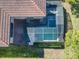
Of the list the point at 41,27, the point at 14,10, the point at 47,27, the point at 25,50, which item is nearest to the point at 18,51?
the point at 25,50

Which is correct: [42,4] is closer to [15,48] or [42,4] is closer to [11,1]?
[11,1]

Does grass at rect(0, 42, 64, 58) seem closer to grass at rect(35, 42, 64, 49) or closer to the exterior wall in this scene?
grass at rect(35, 42, 64, 49)

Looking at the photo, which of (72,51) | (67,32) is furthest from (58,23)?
(72,51)

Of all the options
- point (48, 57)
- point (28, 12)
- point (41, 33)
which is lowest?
point (48, 57)

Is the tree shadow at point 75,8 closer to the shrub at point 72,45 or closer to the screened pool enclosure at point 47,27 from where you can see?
the screened pool enclosure at point 47,27

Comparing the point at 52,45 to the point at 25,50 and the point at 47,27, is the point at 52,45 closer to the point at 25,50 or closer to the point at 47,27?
the point at 47,27

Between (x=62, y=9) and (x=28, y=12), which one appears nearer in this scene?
(x=28, y=12)

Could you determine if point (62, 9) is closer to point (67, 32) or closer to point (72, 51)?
point (67, 32)

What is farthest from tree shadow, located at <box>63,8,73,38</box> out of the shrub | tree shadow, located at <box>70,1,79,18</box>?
the shrub

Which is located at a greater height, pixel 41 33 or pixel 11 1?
pixel 11 1
